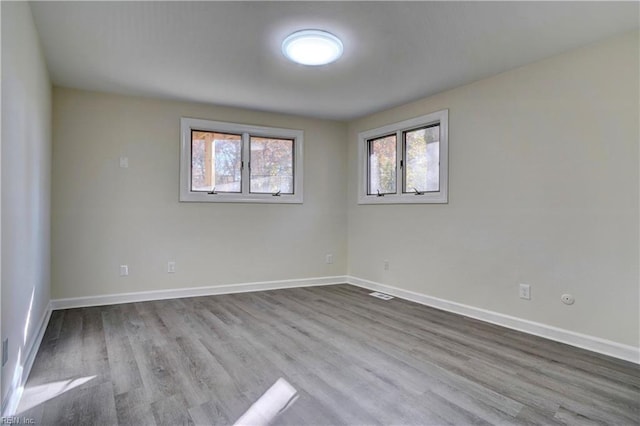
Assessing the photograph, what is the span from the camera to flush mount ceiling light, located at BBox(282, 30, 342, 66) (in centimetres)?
264

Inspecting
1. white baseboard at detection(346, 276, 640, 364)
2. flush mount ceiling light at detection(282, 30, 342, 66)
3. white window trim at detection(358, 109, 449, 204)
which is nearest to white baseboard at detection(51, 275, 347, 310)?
white baseboard at detection(346, 276, 640, 364)

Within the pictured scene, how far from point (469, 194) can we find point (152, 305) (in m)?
3.52

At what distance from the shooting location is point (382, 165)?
4.93 m

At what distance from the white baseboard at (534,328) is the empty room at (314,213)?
20mm

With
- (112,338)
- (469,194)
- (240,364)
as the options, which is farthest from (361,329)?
(112,338)

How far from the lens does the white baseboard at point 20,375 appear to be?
1.79 metres

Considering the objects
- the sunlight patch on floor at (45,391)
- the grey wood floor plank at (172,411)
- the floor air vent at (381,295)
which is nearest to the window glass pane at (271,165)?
the floor air vent at (381,295)

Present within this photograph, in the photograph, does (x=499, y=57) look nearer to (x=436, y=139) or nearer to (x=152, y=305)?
(x=436, y=139)

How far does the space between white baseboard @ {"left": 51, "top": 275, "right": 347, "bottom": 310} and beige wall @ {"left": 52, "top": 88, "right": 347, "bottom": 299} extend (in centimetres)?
6

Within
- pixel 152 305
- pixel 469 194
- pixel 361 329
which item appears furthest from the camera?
pixel 152 305

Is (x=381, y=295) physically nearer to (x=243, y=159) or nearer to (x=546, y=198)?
(x=546, y=198)

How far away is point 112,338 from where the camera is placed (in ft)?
9.59

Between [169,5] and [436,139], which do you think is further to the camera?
[436,139]

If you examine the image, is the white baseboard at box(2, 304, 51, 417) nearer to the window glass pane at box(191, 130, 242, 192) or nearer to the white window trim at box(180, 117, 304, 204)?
the white window trim at box(180, 117, 304, 204)
